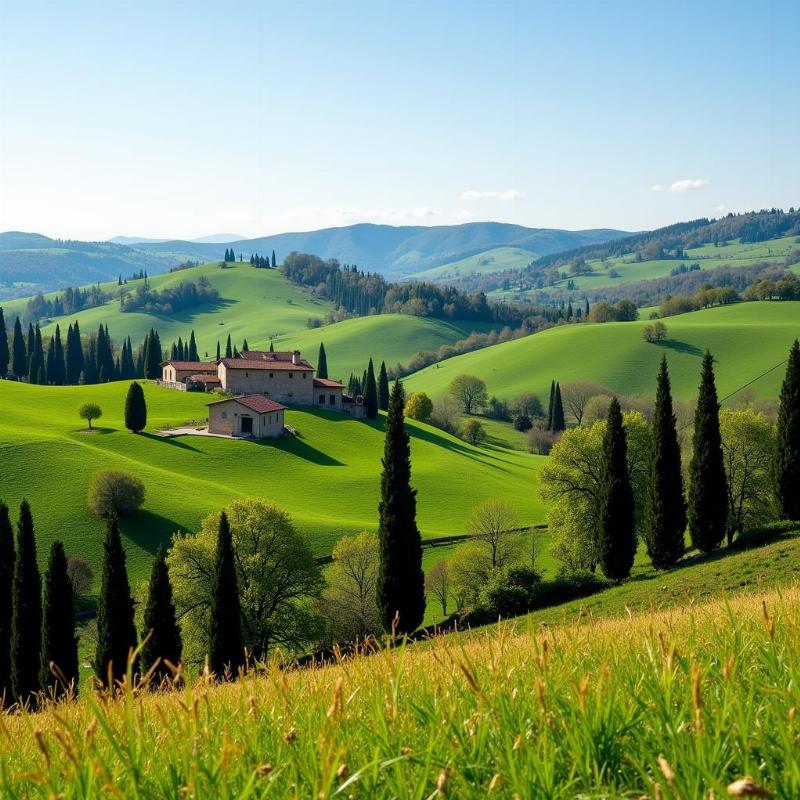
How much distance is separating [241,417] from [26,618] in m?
51.6

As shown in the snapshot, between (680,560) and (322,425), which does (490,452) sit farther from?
(680,560)

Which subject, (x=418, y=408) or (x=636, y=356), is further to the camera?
(x=636, y=356)

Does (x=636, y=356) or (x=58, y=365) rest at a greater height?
(x=58, y=365)

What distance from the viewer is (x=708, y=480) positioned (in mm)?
46250

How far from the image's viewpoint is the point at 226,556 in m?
37.1

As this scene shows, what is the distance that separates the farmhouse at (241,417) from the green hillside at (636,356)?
216 feet

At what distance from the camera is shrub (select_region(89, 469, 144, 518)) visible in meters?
Answer: 61.4

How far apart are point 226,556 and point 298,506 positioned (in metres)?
36.2

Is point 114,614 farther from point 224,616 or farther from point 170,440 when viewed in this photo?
point 170,440

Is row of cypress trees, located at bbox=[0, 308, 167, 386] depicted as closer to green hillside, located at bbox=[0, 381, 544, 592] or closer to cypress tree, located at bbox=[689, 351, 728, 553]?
green hillside, located at bbox=[0, 381, 544, 592]

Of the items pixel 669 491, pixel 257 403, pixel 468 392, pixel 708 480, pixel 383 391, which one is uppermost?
pixel 257 403

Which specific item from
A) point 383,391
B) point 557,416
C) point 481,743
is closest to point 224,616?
point 481,743

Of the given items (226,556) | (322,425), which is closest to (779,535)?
(226,556)

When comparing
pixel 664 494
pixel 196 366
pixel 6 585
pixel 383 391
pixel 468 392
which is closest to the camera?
pixel 6 585
